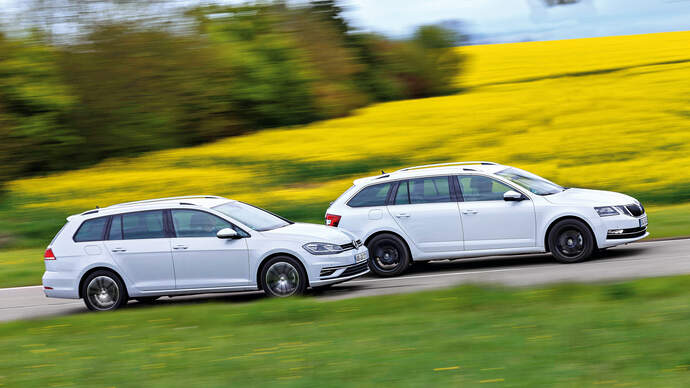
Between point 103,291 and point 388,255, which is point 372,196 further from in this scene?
point 103,291

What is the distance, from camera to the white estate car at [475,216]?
11977 millimetres

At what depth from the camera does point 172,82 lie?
3016 centimetres

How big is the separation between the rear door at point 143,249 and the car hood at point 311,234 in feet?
4.86

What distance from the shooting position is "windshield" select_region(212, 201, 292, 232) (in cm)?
1158

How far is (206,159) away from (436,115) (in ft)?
27.7

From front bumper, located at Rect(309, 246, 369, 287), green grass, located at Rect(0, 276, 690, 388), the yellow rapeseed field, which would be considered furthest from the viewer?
the yellow rapeseed field

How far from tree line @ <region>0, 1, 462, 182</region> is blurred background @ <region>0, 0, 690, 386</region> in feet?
0.26

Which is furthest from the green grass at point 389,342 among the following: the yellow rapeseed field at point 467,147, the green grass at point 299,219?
the yellow rapeseed field at point 467,147

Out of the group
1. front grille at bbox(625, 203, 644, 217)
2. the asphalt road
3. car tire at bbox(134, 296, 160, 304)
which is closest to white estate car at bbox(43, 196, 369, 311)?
car tire at bbox(134, 296, 160, 304)

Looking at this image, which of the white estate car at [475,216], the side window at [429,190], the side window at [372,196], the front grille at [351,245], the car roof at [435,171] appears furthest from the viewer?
the side window at [372,196]

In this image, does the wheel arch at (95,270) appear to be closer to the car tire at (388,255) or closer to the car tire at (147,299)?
the car tire at (147,299)

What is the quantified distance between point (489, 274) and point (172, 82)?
20.9 meters

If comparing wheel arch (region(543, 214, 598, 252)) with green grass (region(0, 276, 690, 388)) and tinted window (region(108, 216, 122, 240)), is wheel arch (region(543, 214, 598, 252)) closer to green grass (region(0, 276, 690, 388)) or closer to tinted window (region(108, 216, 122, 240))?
green grass (region(0, 276, 690, 388))

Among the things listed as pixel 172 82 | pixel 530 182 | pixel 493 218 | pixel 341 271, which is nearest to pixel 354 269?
pixel 341 271
